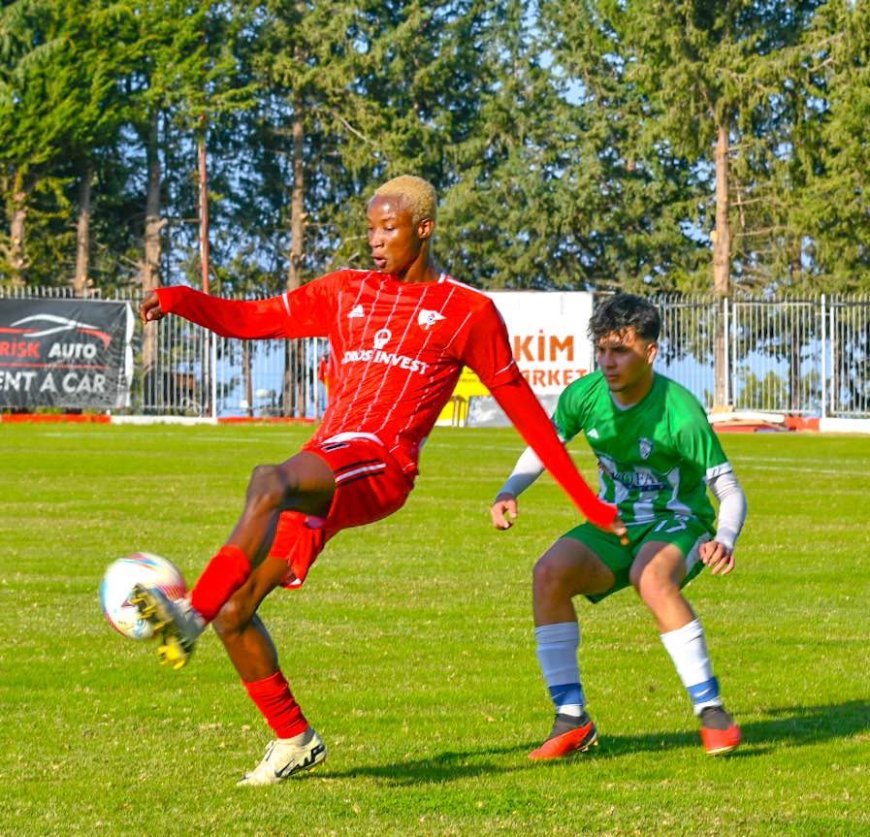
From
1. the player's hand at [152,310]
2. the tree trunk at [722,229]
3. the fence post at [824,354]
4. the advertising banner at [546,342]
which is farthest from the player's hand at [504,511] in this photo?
the tree trunk at [722,229]

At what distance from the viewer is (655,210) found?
209 ft

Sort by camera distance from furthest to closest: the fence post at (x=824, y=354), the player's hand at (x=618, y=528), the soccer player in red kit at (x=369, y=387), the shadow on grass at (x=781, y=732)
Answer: the fence post at (x=824, y=354), the shadow on grass at (x=781, y=732), the player's hand at (x=618, y=528), the soccer player in red kit at (x=369, y=387)

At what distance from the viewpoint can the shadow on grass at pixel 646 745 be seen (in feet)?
22.9

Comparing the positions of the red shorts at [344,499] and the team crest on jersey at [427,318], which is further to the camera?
the team crest on jersey at [427,318]

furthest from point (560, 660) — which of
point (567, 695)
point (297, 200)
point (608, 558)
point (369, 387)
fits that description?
point (297, 200)

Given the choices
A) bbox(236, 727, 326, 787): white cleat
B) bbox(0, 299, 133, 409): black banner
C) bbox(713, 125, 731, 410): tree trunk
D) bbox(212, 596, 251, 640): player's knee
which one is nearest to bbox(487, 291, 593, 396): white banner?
bbox(0, 299, 133, 409): black banner

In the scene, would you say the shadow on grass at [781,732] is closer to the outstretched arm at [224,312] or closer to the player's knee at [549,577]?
the player's knee at [549,577]

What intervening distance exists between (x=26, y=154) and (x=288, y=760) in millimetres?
54437

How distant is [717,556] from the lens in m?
7.07

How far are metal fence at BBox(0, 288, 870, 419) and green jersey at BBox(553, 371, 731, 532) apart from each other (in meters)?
37.8

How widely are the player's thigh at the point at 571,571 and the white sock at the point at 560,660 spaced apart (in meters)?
0.15

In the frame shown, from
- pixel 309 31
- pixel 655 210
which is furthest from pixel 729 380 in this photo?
pixel 309 31

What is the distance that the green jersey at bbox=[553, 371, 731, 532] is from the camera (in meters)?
7.41

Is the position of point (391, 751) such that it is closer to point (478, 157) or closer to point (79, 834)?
point (79, 834)
